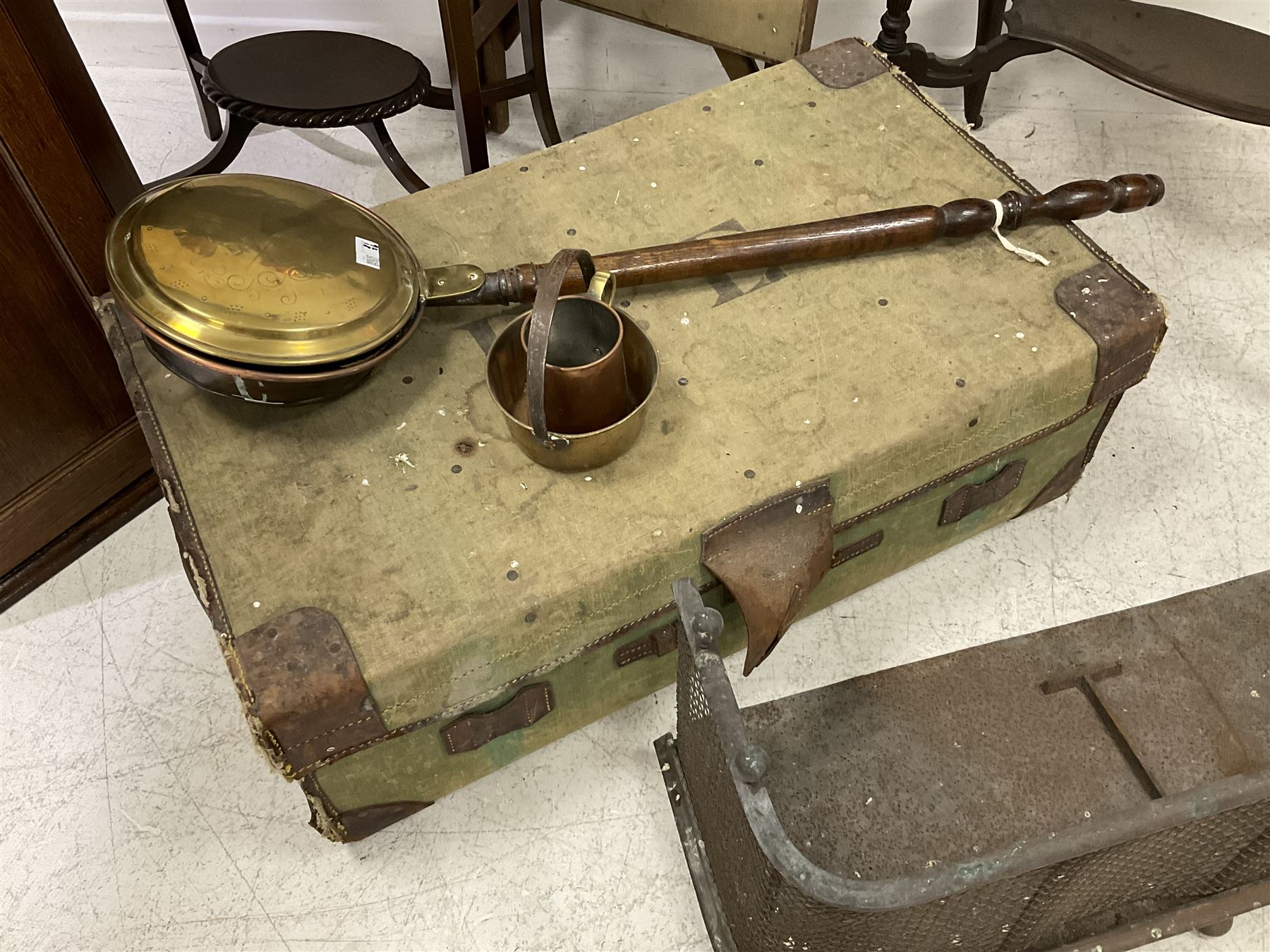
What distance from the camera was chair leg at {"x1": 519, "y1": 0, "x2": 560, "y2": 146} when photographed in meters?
2.62

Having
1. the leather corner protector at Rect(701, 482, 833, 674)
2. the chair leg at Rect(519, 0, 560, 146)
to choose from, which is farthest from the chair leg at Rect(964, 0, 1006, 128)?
the leather corner protector at Rect(701, 482, 833, 674)

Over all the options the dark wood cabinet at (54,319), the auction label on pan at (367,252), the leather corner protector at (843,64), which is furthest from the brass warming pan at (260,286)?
the leather corner protector at (843,64)

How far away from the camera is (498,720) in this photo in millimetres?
1708

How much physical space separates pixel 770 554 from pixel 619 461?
0.93 ft

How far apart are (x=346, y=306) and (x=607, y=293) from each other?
478mm

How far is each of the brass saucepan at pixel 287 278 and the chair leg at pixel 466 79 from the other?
2.43 ft

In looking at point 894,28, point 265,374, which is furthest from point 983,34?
point 265,374

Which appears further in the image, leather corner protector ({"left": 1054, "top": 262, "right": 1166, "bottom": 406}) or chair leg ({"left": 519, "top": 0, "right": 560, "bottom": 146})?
chair leg ({"left": 519, "top": 0, "right": 560, "bottom": 146})

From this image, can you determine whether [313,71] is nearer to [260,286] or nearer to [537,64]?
[537,64]

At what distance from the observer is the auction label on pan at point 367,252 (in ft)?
5.47

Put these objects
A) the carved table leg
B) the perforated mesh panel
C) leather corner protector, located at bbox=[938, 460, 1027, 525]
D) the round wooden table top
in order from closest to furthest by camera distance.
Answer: the perforated mesh panel
leather corner protector, located at bbox=[938, 460, 1027, 525]
the round wooden table top
the carved table leg

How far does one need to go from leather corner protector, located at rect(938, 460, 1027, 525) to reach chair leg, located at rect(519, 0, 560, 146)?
1.54 m

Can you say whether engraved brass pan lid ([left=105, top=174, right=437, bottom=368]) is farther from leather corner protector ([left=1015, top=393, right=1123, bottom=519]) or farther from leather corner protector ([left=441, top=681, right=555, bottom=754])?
leather corner protector ([left=1015, top=393, right=1123, bottom=519])

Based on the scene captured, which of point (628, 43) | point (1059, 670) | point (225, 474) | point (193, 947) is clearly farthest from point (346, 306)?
point (628, 43)
